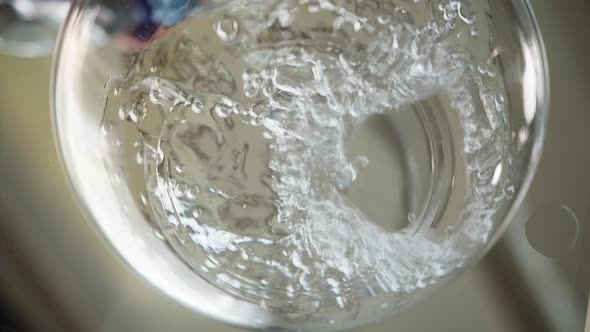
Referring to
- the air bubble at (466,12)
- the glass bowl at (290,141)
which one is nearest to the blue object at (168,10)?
the glass bowl at (290,141)

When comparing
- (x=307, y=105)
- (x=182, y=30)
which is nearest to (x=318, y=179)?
(x=307, y=105)

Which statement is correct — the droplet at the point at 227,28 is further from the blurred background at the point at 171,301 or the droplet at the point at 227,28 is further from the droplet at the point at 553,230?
the droplet at the point at 553,230

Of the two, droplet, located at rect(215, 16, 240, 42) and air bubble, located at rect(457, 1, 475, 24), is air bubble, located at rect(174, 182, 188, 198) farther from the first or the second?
air bubble, located at rect(457, 1, 475, 24)

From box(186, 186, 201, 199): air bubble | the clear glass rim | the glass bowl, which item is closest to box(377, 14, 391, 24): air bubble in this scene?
the glass bowl

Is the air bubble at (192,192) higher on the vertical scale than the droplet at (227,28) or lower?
lower

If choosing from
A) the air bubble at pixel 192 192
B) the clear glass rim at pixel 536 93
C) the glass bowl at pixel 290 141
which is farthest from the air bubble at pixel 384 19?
the air bubble at pixel 192 192

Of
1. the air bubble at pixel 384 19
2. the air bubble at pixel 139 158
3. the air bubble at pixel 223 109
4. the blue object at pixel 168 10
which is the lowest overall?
the air bubble at pixel 139 158

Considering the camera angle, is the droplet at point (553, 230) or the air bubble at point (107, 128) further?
the droplet at point (553, 230)
